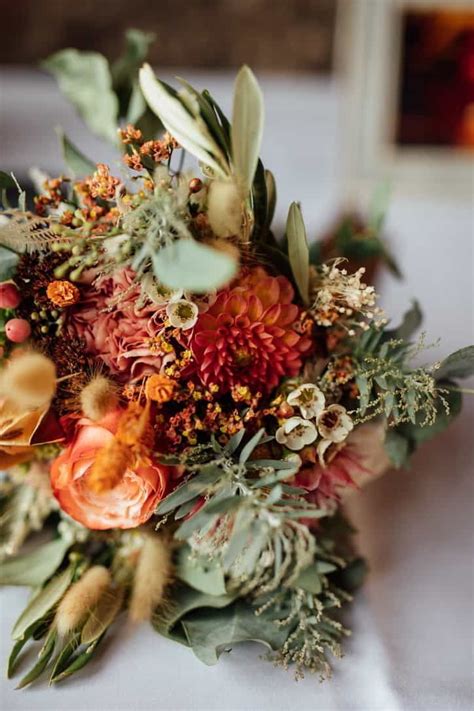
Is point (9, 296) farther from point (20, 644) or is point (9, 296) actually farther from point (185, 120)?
point (20, 644)

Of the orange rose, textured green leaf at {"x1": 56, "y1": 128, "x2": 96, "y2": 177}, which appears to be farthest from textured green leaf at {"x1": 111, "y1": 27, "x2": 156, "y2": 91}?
the orange rose

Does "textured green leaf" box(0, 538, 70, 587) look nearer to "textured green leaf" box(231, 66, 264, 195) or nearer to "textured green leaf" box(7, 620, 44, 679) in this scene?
"textured green leaf" box(7, 620, 44, 679)

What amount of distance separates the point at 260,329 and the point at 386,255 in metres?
0.38

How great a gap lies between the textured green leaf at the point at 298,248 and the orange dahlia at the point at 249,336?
2cm

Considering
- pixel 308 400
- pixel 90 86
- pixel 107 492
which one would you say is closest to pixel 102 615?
pixel 107 492

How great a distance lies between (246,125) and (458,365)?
0.92 feet

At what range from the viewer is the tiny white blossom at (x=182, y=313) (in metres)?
0.52

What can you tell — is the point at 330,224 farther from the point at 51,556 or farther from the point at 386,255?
the point at 51,556

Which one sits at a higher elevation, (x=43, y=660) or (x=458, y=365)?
(x=458, y=365)

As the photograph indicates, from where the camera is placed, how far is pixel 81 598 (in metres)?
0.58

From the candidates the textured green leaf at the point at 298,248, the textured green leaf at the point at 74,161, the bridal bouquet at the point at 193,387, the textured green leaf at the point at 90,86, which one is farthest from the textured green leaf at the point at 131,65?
the textured green leaf at the point at 298,248

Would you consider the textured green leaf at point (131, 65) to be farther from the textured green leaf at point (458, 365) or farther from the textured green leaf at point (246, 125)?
the textured green leaf at point (458, 365)

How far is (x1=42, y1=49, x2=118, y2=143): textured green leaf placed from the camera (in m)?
0.79

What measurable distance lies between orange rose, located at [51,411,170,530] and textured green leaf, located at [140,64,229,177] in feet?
0.71
